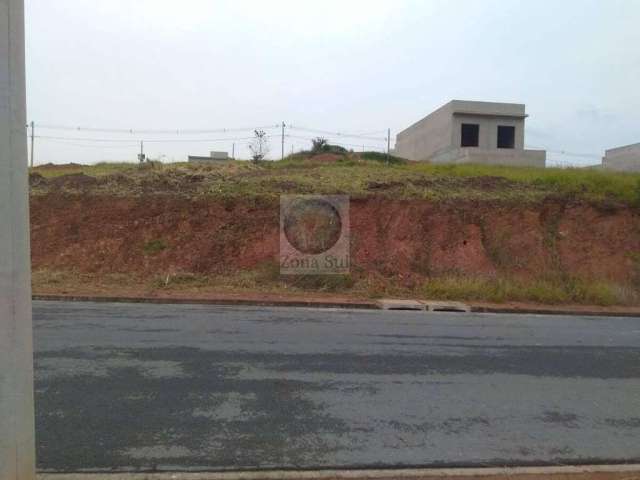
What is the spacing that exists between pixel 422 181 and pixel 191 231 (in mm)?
9524

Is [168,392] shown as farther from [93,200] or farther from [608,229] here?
[608,229]

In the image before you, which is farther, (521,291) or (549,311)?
(521,291)

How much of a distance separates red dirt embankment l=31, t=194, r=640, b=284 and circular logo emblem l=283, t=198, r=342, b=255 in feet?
1.91

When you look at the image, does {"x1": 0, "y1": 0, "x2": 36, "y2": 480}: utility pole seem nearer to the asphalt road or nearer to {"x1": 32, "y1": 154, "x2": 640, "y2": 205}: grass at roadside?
the asphalt road

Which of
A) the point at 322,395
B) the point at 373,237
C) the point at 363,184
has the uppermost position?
the point at 363,184

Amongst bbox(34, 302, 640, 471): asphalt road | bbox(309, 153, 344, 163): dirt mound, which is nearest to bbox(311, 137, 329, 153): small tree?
bbox(309, 153, 344, 163): dirt mound

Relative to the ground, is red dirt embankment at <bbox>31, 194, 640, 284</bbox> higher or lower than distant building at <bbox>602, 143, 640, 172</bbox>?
lower

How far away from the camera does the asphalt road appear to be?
156 inches

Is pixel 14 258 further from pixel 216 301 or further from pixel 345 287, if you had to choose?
pixel 345 287

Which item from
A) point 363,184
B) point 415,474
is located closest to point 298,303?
point 415,474

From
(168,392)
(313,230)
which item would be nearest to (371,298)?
(313,230)

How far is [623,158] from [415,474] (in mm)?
40387

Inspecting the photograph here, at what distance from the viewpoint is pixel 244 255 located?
15.8 metres

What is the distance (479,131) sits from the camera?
3706 cm
